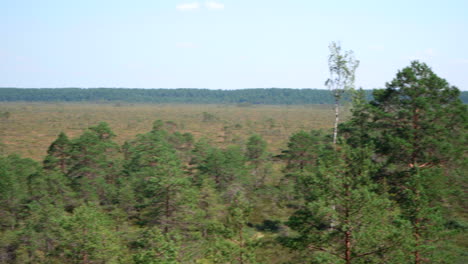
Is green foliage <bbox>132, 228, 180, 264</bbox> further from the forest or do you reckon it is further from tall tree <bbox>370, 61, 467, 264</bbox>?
tall tree <bbox>370, 61, 467, 264</bbox>

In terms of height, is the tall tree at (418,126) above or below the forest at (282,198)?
above

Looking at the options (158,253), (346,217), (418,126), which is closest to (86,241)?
(158,253)

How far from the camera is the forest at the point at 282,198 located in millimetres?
13812

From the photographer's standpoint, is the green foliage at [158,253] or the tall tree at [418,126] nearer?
the green foliage at [158,253]

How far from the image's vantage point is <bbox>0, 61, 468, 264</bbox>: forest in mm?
13812

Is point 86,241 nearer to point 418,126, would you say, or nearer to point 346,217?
point 346,217

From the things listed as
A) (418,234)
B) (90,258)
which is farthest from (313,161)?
(90,258)

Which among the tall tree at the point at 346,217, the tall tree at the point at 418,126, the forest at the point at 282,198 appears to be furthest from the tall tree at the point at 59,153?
the tall tree at the point at 418,126

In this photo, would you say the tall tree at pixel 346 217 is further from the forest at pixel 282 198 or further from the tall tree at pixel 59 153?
the tall tree at pixel 59 153

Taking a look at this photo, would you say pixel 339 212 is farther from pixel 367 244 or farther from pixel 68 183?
pixel 68 183

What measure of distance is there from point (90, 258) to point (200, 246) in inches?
213

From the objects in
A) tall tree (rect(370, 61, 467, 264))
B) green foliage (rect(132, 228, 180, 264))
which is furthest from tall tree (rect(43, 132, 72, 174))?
tall tree (rect(370, 61, 467, 264))

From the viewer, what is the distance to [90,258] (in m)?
16.9

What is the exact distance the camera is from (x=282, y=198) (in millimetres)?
32031
